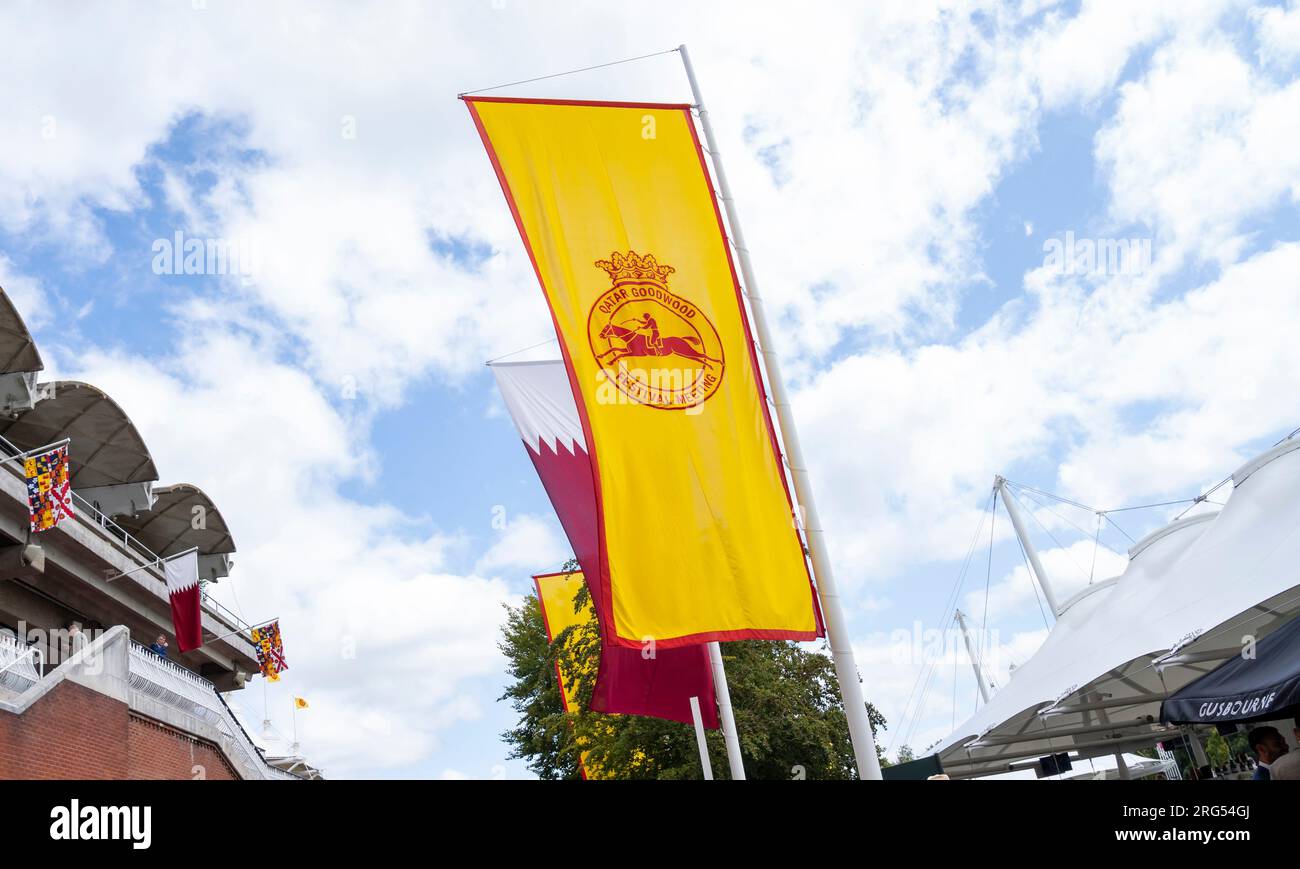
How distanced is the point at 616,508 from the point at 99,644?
1120 centimetres

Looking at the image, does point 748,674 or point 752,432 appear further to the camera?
point 748,674

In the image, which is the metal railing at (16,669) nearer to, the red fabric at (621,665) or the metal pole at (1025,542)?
the red fabric at (621,665)

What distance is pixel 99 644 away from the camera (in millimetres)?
14594

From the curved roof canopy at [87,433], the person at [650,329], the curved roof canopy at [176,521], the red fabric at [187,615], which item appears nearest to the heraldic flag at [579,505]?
the person at [650,329]

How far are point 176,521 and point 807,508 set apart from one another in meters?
39.9

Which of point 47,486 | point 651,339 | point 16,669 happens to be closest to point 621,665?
point 651,339

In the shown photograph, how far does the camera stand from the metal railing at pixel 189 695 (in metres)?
16.6

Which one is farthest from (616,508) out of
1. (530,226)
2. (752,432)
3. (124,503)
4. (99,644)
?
(124,503)

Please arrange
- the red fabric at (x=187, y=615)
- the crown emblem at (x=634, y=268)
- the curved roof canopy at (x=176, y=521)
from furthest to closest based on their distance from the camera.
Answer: the curved roof canopy at (x=176, y=521) → the red fabric at (x=187, y=615) → the crown emblem at (x=634, y=268)

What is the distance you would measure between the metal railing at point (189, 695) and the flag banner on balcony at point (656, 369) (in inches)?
463


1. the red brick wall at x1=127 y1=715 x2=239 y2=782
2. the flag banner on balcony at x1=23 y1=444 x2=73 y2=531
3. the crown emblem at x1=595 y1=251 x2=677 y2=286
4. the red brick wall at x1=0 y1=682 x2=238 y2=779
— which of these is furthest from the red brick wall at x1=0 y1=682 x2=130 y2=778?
the crown emblem at x1=595 y1=251 x2=677 y2=286

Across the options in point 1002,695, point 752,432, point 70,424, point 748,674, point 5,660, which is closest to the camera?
point 752,432
